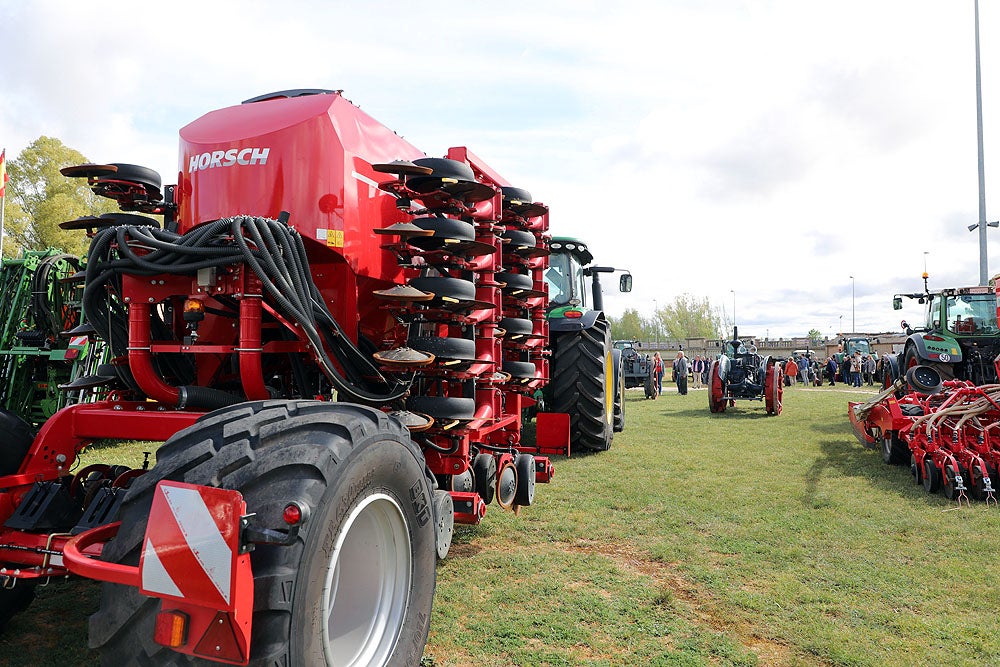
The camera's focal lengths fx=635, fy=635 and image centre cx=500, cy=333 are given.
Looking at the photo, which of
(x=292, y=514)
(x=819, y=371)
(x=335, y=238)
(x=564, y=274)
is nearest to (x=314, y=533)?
(x=292, y=514)

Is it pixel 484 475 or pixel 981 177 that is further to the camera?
pixel 981 177

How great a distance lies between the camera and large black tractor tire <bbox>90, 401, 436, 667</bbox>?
6.07 ft

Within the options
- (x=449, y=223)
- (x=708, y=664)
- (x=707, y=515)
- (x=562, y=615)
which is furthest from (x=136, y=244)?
(x=707, y=515)

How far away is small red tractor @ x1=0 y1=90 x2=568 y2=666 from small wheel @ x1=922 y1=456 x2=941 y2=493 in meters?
4.27

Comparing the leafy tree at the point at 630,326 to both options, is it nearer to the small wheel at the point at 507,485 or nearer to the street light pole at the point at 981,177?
the street light pole at the point at 981,177

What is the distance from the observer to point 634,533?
486cm

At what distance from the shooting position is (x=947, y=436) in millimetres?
6262

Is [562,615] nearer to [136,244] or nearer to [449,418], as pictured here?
[449,418]

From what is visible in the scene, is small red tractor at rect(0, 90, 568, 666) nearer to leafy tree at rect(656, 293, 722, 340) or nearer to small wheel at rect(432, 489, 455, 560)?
small wheel at rect(432, 489, 455, 560)

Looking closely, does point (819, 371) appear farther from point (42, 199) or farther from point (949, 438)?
point (42, 199)

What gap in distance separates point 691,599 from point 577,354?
405cm

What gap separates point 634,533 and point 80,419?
3.72 m

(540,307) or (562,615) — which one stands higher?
(540,307)

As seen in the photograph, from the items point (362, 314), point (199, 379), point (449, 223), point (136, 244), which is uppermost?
point (449, 223)
